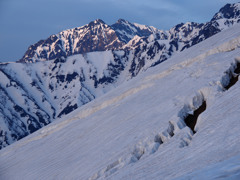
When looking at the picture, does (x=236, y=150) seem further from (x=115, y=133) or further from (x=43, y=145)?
(x=43, y=145)

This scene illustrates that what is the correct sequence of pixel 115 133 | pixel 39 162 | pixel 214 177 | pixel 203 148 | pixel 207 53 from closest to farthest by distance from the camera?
pixel 214 177 < pixel 203 148 < pixel 115 133 < pixel 39 162 < pixel 207 53

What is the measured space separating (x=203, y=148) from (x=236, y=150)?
9.73ft

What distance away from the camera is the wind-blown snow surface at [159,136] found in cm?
1418

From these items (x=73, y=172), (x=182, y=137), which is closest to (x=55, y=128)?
(x=73, y=172)

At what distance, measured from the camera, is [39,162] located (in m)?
37.1

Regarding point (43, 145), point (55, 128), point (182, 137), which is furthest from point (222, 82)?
point (55, 128)

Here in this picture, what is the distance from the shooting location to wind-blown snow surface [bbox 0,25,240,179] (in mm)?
14180

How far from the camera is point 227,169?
8375 mm

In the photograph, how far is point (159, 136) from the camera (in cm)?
2288

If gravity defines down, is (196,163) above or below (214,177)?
below

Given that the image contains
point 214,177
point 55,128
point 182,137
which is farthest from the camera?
point 55,128

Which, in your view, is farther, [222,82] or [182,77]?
[182,77]

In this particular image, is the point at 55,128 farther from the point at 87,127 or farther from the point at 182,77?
the point at 182,77

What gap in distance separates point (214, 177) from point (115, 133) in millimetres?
23199
